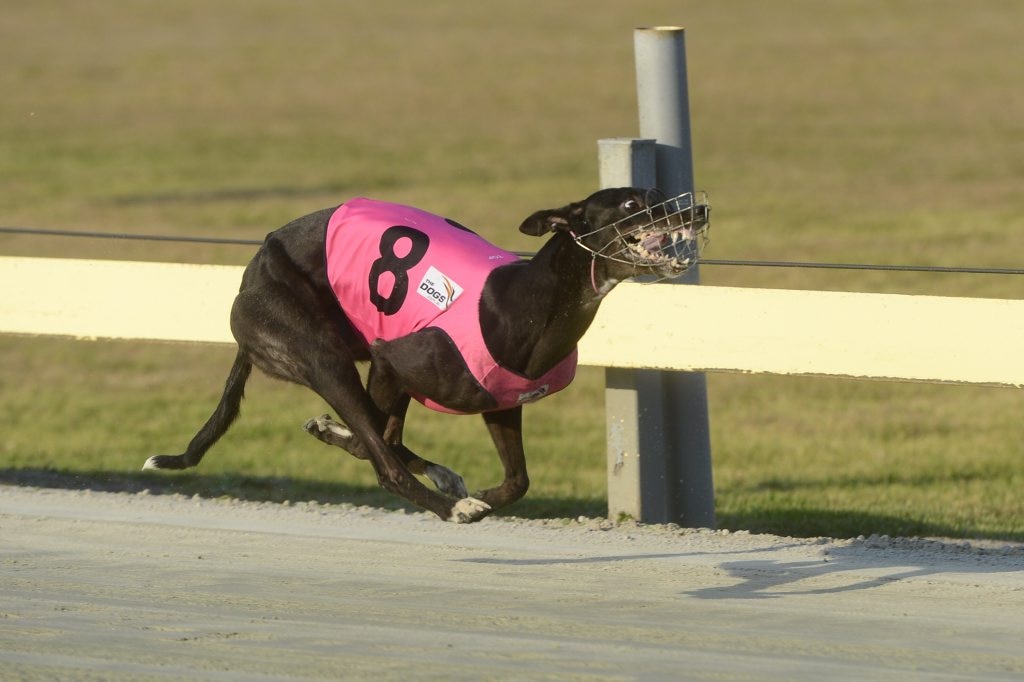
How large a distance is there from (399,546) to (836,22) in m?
37.8

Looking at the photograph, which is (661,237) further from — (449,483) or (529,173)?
(529,173)

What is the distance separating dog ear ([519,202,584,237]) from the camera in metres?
5.33

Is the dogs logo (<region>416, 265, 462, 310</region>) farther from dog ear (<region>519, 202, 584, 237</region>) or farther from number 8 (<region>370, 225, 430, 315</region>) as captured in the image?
dog ear (<region>519, 202, 584, 237</region>)

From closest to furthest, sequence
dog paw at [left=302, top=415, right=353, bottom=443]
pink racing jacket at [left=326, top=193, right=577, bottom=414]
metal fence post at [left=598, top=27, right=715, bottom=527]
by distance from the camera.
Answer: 1. pink racing jacket at [left=326, top=193, right=577, bottom=414]
2. dog paw at [left=302, top=415, right=353, bottom=443]
3. metal fence post at [left=598, top=27, right=715, bottom=527]

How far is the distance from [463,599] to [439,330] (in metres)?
0.78

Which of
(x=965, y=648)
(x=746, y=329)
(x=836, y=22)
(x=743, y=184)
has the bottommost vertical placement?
(x=965, y=648)

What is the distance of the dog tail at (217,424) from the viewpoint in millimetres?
6121

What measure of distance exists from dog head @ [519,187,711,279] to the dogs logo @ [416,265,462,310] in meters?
0.33

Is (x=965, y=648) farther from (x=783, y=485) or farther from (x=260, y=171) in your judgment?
(x=260, y=171)

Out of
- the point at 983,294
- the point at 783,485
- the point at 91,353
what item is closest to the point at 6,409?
the point at 91,353

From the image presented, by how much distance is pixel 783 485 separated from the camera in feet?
27.9

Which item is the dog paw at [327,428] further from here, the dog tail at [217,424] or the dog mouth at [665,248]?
the dog mouth at [665,248]

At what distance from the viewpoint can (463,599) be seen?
5461 mm

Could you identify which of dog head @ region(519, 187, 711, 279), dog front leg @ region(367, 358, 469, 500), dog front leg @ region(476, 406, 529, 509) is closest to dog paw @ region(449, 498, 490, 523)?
dog front leg @ region(367, 358, 469, 500)
